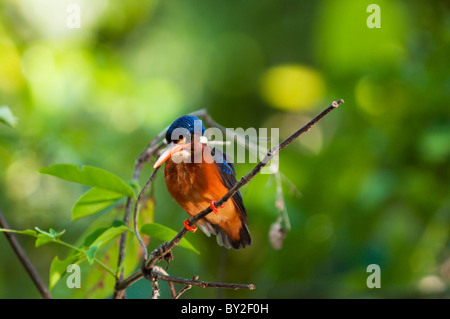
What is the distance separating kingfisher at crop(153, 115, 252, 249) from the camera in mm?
1816

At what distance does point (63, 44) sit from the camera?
11.5ft

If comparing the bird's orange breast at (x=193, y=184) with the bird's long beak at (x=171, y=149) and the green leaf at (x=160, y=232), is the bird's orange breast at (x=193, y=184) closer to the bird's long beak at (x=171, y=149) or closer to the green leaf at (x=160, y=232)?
the bird's long beak at (x=171, y=149)

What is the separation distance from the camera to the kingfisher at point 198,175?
182cm

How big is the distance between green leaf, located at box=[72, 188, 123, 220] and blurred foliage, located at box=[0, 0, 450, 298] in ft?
3.91

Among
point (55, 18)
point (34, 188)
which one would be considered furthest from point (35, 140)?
point (55, 18)

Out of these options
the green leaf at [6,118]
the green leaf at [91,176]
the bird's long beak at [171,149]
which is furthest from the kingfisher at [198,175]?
the green leaf at [6,118]

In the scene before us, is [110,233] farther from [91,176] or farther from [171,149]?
[171,149]

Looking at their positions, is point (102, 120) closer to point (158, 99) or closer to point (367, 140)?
point (158, 99)

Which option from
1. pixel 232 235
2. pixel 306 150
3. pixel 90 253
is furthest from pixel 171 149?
pixel 306 150

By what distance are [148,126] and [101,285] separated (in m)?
1.65

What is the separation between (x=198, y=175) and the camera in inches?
82.8

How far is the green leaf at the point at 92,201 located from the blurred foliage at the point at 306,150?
1192mm

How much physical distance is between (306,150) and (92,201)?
234 centimetres
